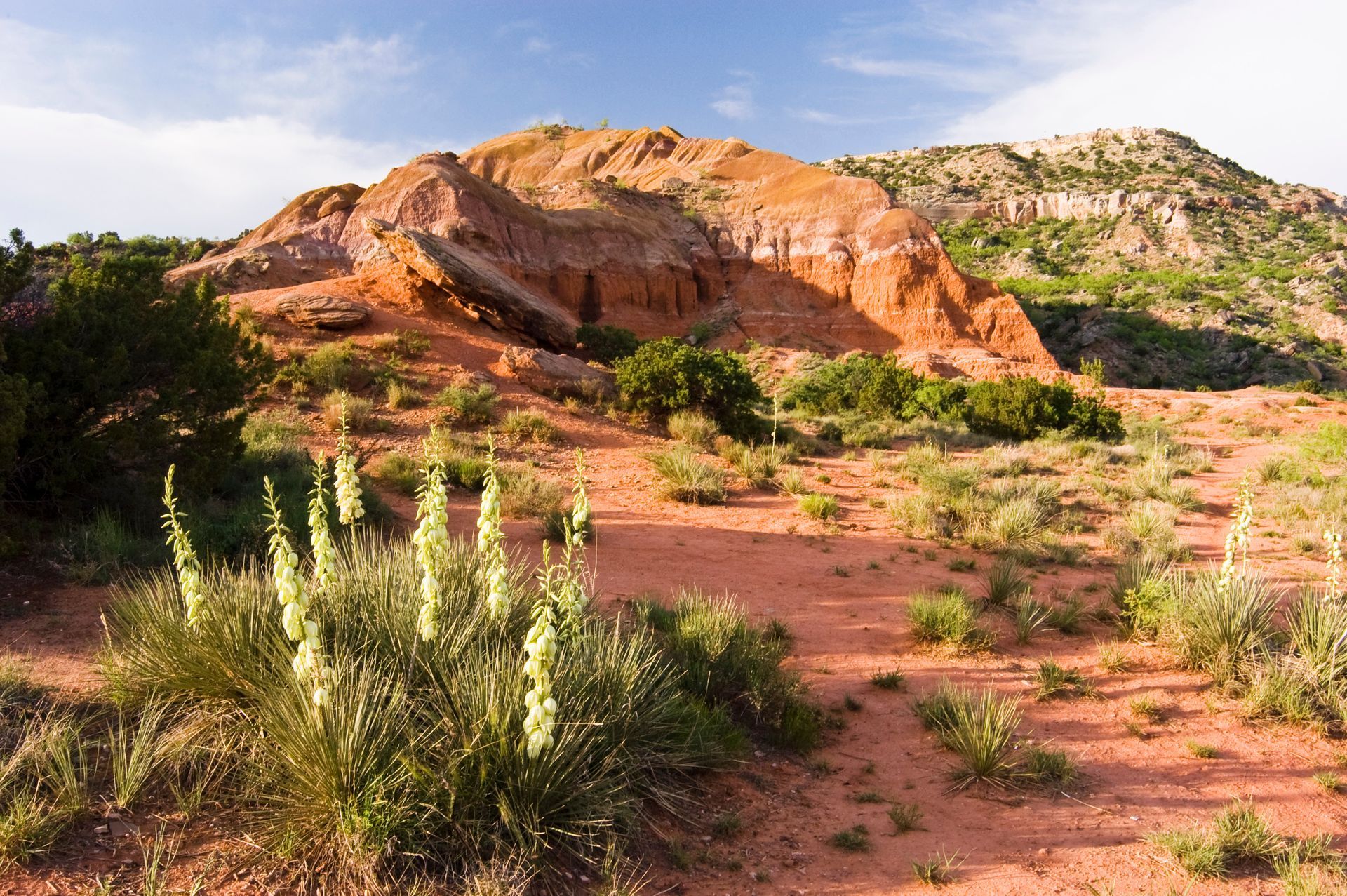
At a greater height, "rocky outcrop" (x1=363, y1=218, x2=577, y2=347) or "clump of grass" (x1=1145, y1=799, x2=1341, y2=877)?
"rocky outcrop" (x1=363, y1=218, x2=577, y2=347)

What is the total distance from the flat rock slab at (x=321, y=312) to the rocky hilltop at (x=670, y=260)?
196 centimetres

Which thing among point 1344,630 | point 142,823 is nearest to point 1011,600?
point 1344,630

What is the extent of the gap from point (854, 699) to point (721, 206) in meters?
36.9

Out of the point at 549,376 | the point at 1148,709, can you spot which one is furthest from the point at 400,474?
the point at 1148,709

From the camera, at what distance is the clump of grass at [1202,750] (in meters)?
5.66

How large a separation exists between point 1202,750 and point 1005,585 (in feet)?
9.43

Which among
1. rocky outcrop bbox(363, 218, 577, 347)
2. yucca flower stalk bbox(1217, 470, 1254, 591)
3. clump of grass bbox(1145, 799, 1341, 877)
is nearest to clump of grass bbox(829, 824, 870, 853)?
clump of grass bbox(1145, 799, 1341, 877)

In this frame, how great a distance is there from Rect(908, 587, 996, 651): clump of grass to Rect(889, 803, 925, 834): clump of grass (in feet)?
8.43

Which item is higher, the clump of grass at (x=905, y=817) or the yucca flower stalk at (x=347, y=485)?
the yucca flower stalk at (x=347, y=485)

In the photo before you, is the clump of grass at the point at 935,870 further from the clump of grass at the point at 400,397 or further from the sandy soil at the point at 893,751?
the clump of grass at the point at 400,397

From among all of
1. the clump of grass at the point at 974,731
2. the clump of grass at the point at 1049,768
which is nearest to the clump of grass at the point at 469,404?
the clump of grass at the point at 974,731

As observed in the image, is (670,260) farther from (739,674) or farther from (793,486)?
(739,674)

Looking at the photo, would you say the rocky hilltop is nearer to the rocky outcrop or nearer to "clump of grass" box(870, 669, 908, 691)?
the rocky outcrop

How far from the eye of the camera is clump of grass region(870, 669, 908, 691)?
21.9 feet
